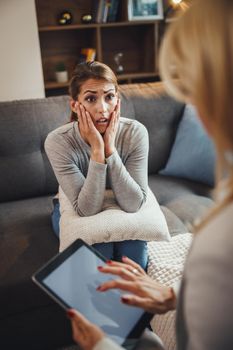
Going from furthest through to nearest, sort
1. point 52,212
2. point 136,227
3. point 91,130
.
Answer: point 52,212
point 91,130
point 136,227

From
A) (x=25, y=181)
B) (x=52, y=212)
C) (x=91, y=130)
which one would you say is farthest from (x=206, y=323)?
(x=25, y=181)

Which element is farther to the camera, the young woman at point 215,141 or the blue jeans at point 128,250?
the blue jeans at point 128,250

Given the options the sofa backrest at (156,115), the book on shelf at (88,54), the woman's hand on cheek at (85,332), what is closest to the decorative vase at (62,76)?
the book on shelf at (88,54)

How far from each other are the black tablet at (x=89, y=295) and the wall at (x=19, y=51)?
2.25m

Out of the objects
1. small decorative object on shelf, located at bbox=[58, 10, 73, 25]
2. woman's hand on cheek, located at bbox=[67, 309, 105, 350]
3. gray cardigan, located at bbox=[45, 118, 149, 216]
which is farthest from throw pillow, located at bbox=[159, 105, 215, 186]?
small decorative object on shelf, located at bbox=[58, 10, 73, 25]

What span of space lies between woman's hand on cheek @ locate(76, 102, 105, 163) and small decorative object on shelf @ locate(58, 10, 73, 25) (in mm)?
1856

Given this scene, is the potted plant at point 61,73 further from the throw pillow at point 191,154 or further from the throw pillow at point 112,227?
the throw pillow at point 112,227

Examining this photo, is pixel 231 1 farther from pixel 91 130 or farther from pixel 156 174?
pixel 156 174

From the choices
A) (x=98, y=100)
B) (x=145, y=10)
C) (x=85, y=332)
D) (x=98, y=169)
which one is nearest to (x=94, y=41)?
(x=145, y=10)

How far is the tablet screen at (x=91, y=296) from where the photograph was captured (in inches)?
38.3

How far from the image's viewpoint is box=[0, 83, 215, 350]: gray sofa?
152 cm

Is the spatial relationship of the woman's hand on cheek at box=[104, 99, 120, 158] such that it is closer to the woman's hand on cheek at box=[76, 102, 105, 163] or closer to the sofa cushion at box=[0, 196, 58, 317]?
the woman's hand on cheek at box=[76, 102, 105, 163]

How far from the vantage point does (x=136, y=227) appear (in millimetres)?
1492

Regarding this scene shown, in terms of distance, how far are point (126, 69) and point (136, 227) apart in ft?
8.13
